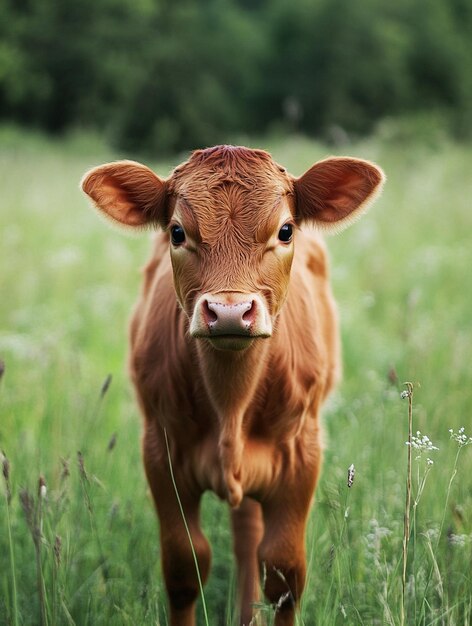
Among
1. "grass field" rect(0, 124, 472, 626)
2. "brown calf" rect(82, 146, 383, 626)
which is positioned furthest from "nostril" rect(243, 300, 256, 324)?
"grass field" rect(0, 124, 472, 626)

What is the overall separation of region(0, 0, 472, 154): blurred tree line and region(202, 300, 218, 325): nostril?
1097 inches

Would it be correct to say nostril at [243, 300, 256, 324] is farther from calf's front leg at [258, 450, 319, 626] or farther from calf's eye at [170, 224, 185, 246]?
calf's front leg at [258, 450, 319, 626]

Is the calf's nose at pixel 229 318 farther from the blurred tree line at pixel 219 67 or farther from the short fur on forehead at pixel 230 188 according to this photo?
the blurred tree line at pixel 219 67

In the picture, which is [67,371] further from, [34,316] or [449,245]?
[449,245]

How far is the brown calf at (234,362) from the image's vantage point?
2.71 metres

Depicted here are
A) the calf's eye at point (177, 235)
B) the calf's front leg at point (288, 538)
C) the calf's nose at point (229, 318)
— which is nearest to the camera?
the calf's nose at point (229, 318)

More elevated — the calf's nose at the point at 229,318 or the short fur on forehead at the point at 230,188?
the short fur on forehead at the point at 230,188

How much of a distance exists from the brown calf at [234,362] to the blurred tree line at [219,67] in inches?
1071

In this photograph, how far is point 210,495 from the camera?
3.95m

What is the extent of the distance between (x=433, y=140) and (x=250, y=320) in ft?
42.3

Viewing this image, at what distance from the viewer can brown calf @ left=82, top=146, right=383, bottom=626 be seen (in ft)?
8.89

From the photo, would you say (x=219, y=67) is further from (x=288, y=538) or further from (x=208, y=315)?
(x=208, y=315)

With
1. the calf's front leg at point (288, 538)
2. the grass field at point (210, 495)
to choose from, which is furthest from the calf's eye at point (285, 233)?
the calf's front leg at point (288, 538)

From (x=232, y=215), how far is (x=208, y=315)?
409mm
